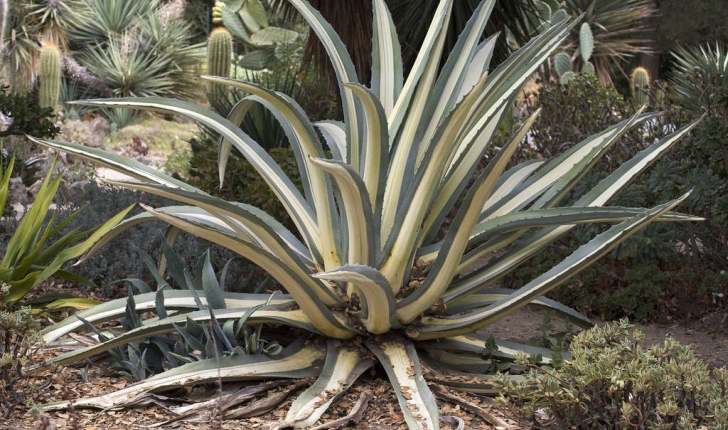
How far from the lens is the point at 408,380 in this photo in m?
2.70

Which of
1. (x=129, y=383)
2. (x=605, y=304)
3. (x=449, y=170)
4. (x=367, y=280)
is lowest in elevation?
(x=605, y=304)

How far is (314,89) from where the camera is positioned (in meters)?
7.84

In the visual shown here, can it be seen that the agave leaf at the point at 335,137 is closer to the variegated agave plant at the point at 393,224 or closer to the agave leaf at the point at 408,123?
the variegated agave plant at the point at 393,224

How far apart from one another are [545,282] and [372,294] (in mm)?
601

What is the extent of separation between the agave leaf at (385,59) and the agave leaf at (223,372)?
1.10 m

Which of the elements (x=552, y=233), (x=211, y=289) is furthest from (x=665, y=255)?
(x=211, y=289)

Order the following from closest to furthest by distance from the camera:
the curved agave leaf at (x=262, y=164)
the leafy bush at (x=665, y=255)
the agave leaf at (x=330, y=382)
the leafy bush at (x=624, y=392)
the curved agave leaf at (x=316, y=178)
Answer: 1. the leafy bush at (x=624, y=392)
2. the agave leaf at (x=330, y=382)
3. the curved agave leaf at (x=316, y=178)
4. the curved agave leaf at (x=262, y=164)
5. the leafy bush at (x=665, y=255)

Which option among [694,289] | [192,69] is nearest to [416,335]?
[694,289]

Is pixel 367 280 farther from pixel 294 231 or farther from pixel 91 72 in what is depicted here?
pixel 91 72

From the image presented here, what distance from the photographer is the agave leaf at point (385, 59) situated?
3.32 m

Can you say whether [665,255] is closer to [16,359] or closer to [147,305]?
[147,305]

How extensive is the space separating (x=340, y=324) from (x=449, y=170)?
717mm

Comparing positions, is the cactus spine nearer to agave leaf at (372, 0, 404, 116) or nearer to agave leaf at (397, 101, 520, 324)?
agave leaf at (372, 0, 404, 116)

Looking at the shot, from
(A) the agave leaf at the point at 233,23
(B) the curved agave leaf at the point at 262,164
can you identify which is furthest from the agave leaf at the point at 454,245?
(A) the agave leaf at the point at 233,23
